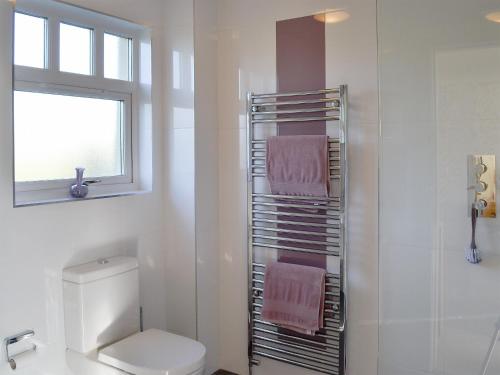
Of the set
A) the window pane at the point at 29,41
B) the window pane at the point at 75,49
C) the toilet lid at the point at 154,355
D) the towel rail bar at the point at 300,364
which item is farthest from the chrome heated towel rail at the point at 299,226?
the window pane at the point at 29,41

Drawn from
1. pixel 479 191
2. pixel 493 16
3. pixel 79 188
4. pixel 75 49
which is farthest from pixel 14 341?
pixel 493 16

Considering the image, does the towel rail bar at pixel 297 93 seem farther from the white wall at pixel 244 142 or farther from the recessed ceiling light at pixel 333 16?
the recessed ceiling light at pixel 333 16

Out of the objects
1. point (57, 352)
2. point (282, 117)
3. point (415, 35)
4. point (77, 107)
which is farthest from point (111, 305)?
point (415, 35)

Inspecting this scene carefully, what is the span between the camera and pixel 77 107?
2.27 meters

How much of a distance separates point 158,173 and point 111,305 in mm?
815

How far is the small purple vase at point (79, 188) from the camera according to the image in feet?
7.17

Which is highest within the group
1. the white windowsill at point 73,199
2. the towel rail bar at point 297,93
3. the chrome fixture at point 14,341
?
the towel rail bar at point 297,93

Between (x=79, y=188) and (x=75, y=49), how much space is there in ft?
2.37

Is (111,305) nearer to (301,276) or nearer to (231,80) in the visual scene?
(301,276)

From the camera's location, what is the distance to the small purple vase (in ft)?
7.17

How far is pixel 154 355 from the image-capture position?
6.44 ft

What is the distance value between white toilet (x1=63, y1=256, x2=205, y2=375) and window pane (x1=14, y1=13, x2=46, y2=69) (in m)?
1.00

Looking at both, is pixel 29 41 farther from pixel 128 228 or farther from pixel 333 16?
pixel 333 16

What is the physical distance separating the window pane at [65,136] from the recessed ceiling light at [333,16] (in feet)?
3.98
